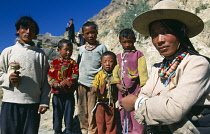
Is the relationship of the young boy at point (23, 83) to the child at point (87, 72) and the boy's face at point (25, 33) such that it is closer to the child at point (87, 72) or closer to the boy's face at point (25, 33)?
the boy's face at point (25, 33)

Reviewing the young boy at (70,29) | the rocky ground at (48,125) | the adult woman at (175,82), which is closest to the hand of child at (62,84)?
the rocky ground at (48,125)

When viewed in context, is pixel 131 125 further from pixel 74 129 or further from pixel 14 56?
pixel 14 56

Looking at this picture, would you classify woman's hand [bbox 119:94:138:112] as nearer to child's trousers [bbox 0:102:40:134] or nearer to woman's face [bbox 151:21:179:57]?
woman's face [bbox 151:21:179:57]

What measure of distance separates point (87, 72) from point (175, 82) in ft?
7.65

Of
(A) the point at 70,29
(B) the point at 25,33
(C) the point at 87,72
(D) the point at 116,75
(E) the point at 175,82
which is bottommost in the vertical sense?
(E) the point at 175,82

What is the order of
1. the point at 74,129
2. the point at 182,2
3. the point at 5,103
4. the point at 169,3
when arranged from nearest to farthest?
the point at 169,3
the point at 5,103
the point at 74,129
the point at 182,2

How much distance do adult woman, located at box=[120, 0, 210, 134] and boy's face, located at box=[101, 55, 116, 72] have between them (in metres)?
1.67

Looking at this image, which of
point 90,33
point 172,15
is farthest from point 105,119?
point 172,15

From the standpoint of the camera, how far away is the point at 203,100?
122 cm

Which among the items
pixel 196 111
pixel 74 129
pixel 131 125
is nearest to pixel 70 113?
pixel 74 129

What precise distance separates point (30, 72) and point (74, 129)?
2.14 m

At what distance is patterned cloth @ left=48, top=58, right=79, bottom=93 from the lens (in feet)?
10.6

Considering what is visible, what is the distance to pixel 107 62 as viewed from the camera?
330cm

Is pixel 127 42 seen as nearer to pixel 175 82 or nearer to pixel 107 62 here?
pixel 107 62
